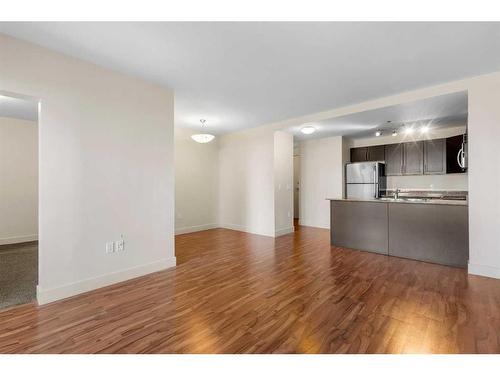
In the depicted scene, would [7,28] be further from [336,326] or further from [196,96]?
[336,326]

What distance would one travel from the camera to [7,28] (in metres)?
2.09

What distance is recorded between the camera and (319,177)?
22.0 feet

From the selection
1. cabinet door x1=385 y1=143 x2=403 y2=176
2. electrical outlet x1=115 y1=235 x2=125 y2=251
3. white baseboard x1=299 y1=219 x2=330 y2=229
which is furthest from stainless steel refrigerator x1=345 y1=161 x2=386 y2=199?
electrical outlet x1=115 y1=235 x2=125 y2=251

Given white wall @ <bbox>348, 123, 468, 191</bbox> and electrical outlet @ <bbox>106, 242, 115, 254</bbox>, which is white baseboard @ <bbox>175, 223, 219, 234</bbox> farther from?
white wall @ <bbox>348, 123, 468, 191</bbox>

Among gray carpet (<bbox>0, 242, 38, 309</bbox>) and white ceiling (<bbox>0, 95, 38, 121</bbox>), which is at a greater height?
white ceiling (<bbox>0, 95, 38, 121</bbox>)

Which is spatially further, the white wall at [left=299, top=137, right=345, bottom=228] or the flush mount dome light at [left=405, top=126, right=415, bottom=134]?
the white wall at [left=299, top=137, right=345, bottom=228]

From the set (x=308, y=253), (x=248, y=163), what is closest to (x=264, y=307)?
(x=308, y=253)

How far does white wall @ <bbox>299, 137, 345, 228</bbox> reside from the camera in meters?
6.31

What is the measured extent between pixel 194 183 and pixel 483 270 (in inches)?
223

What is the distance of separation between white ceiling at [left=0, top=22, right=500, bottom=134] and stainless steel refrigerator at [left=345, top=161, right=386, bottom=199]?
8.37 ft

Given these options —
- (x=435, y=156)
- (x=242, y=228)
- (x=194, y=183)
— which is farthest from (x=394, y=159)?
(x=194, y=183)

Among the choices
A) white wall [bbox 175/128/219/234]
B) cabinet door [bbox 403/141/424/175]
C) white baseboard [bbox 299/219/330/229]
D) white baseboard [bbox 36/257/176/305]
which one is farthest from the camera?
white baseboard [bbox 299/219/330/229]

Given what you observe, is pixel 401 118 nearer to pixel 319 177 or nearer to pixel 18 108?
pixel 319 177

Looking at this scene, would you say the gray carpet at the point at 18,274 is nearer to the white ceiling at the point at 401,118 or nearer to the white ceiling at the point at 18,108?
the white ceiling at the point at 18,108
